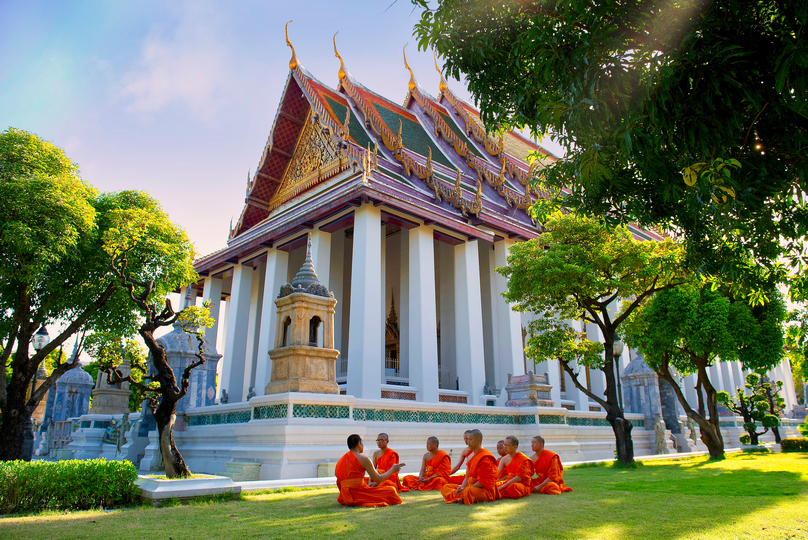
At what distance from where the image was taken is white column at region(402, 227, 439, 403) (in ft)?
37.9

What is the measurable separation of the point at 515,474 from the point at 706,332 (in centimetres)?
725

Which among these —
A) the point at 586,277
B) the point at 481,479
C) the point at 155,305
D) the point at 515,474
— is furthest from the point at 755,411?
the point at 155,305

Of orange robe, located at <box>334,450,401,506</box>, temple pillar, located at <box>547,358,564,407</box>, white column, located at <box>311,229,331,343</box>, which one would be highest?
white column, located at <box>311,229,331,343</box>

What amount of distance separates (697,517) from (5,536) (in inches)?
183

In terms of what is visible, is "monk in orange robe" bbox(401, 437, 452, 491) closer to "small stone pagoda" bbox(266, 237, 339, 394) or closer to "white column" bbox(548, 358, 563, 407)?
"small stone pagoda" bbox(266, 237, 339, 394)

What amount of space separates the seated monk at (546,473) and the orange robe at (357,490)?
5.17 feet

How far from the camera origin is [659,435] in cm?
1438

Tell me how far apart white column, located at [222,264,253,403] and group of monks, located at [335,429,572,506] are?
9.94 m

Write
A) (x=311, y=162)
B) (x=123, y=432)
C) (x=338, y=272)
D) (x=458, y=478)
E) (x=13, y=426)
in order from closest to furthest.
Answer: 1. (x=458, y=478)
2. (x=13, y=426)
3. (x=123, y=432)
4. (x=338, y=272)
5. (x=311, y=162)

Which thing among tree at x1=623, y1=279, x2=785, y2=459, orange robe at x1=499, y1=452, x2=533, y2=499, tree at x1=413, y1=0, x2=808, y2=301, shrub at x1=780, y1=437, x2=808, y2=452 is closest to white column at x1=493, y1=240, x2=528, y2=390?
tree at x1=623, y1=279, x2=785, y2=459

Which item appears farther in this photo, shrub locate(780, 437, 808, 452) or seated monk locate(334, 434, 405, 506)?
shrub locate(780, 437, 808, 452)

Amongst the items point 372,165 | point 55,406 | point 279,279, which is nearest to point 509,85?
point 372,165

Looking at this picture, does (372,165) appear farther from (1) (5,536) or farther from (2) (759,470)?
(1) (5,536)

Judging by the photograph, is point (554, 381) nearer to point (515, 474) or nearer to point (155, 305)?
point (515, 474)
